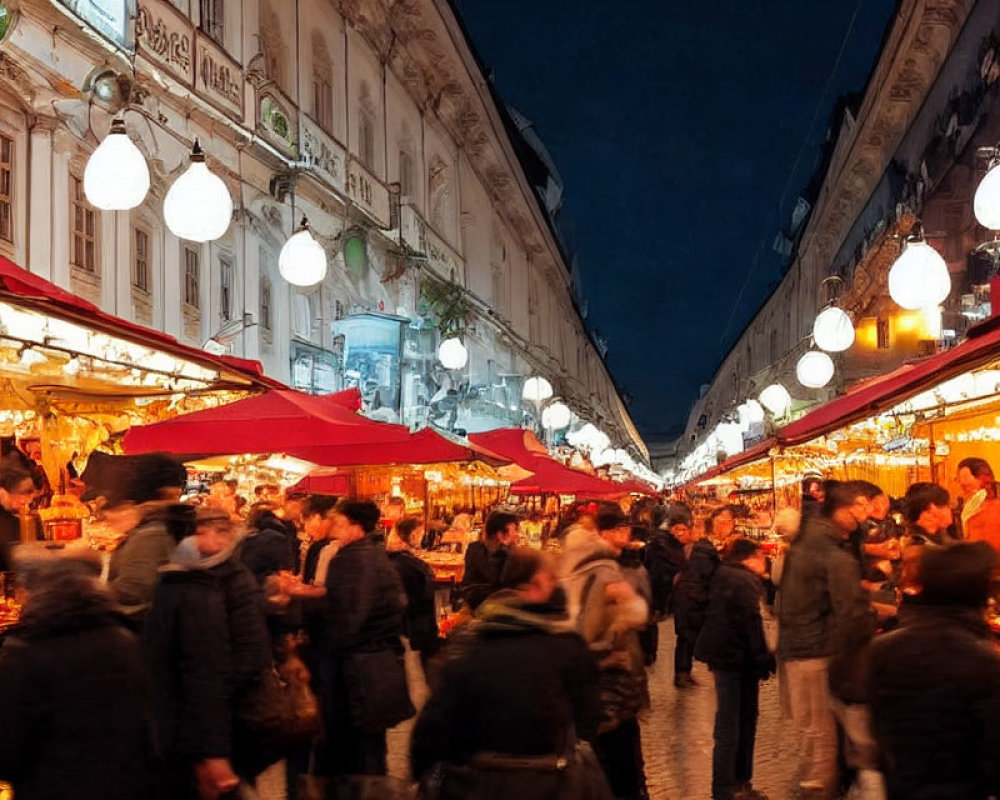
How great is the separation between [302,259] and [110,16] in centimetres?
329

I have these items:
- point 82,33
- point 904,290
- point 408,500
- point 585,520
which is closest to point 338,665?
point 585,520

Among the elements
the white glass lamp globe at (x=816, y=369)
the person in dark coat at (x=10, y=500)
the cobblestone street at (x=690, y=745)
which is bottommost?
the cobblestone street at (x=690, y=745)

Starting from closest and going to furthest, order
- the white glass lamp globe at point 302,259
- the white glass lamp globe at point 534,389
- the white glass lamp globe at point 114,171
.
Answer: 1. the white glass lamp globe at point 114,171
2. the white glass lamp globe at point 302,259
3. the white glass lamp globe at point 534,389

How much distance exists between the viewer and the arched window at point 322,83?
2370 cm

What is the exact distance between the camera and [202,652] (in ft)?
17.8

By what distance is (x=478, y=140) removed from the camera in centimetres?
3806

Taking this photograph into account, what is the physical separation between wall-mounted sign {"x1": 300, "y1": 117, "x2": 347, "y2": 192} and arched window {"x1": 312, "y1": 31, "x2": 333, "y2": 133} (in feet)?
1.57

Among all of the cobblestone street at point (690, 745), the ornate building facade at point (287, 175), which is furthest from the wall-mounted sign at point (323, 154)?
the cobblestone street at point (690, 745)

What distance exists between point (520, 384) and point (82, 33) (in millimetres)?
24506

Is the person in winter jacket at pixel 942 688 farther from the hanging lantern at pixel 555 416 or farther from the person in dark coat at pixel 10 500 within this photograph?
the hanging lantern at pixel 555 416

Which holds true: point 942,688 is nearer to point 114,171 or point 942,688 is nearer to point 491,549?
point 491,549

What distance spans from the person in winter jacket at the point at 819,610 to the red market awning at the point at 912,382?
1.39m

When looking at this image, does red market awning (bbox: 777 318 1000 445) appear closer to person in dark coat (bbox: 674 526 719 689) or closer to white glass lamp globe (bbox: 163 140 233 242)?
person in dark coat (bbox: 674 526 719 689)

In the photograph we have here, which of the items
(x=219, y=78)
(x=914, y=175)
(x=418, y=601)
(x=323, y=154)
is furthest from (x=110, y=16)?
(x=914, y=175)
